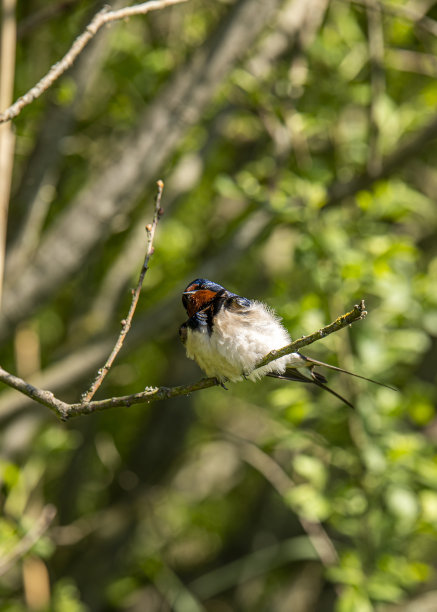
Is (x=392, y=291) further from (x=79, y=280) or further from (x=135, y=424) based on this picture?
(x=135, y=424)

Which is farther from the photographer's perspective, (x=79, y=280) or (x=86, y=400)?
(x=79, y=280)

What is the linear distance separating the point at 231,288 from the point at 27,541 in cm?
279

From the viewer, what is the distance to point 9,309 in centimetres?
448

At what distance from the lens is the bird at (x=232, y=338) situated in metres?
3.40

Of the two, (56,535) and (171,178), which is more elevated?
(171,178)

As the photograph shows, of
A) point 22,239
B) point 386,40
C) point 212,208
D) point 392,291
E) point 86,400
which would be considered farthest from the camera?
point 212,208

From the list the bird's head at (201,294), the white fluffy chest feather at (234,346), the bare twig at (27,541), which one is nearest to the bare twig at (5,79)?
the bird's head at (201,294)

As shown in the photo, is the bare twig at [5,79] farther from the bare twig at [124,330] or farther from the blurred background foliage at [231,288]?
the bare twig at [124,330]

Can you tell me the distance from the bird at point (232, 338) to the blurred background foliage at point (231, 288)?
578 mm

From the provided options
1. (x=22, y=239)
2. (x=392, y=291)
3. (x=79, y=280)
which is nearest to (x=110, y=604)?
(x=79, y=280)

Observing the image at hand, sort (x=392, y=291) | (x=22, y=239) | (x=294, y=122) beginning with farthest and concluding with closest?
(x=294, y=122), (x=22, y=239), (x=392, y=291)

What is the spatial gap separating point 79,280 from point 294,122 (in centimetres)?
243

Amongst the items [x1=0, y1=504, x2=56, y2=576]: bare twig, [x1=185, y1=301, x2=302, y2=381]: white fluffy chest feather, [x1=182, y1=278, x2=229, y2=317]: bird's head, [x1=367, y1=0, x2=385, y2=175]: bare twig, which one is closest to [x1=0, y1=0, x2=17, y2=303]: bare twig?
[x1=182, y1=278, x2=229, y2=317]: bird's head

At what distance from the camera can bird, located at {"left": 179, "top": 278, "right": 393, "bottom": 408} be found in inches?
134
